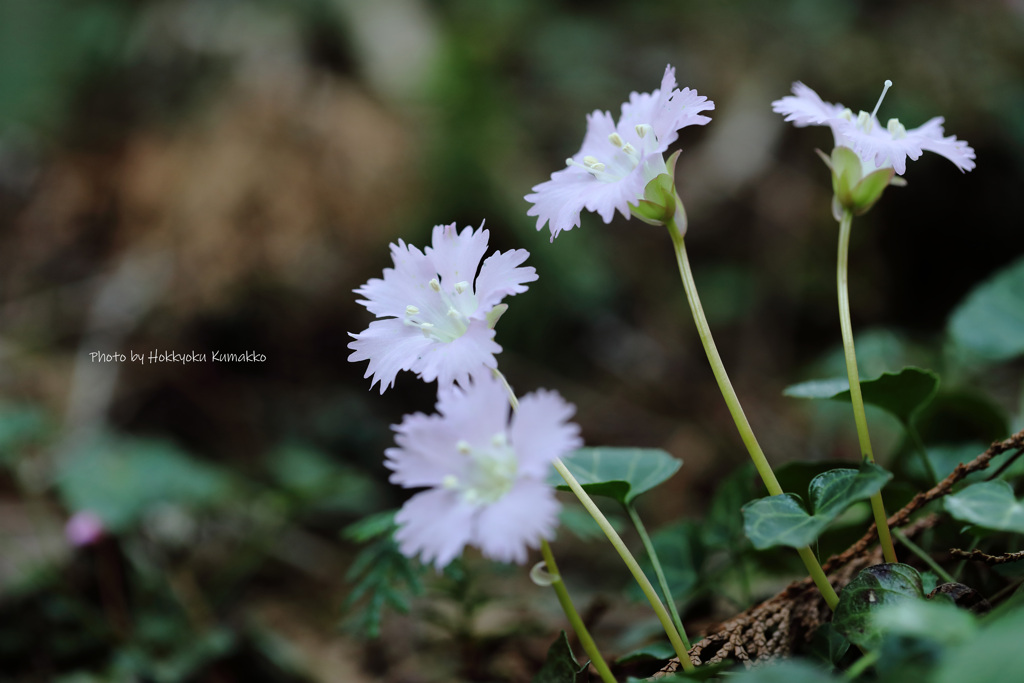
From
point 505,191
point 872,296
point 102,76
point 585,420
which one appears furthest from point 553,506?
point 102,76

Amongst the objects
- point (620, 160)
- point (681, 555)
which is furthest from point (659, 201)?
point (681, 555)

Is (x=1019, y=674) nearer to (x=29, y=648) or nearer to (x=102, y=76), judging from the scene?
(x=29, y=648)

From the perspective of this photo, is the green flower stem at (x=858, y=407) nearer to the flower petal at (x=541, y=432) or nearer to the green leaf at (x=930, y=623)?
the green leaf at (x=930, y=623)

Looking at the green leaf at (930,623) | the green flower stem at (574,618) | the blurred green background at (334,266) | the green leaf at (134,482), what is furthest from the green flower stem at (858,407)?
the green leaf at (134,482)

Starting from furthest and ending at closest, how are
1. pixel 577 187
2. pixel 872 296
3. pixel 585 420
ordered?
pixel 872 296
pixel 585 420
pixel 577 187

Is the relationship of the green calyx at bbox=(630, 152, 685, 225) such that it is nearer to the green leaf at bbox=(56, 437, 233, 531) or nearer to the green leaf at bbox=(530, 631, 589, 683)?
the green leaf at bbox=(530, 631, 589, 683)
